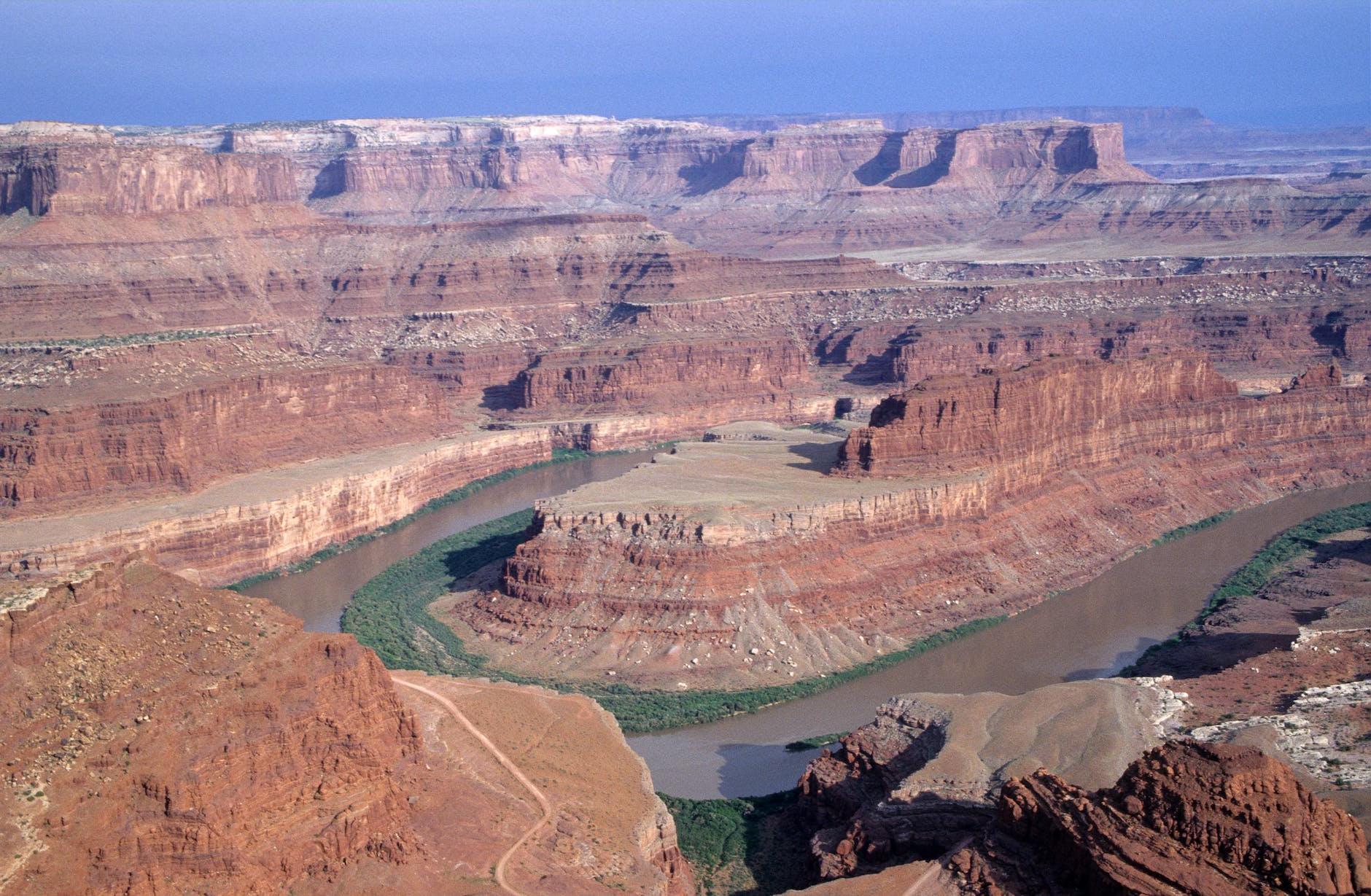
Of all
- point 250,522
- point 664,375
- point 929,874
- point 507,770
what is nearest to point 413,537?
point 250,522

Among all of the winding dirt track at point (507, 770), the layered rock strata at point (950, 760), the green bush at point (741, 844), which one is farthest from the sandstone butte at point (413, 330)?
the layered rock strata at point (950, 760)

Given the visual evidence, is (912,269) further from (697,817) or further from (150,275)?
(697,817)

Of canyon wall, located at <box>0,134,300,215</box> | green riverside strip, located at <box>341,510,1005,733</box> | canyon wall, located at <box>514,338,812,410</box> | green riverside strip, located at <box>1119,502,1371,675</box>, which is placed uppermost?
canyon wall, located at <box>0,134,300,215</box>

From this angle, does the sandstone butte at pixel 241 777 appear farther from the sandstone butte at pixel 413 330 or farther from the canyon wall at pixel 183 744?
the sandstone butte at pixel 413 330

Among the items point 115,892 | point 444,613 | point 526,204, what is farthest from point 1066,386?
point 526,204

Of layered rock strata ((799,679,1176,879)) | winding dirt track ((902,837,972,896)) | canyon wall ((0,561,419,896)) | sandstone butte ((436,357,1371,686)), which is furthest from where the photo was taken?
sandstone butte ((436,357,1371,686))

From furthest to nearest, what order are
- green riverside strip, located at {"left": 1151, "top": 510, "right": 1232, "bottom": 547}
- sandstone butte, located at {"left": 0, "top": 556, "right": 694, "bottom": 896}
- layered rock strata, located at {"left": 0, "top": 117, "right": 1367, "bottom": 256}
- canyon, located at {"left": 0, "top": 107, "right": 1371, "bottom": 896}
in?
layered rock strata, located at {"left": 0, "top": 117, "right": 1367, "bottom": 256} → green riverside strip, located at {"left": 1151, "top": 510, "right": 1232, "bottom": 547} → canyon, located at {"left": 0, "top": 107, "right": 1371, "bottom": 896} → sandstone butte, located at {"left": 0, "top": 556, "right": 694, "bottom": 896}

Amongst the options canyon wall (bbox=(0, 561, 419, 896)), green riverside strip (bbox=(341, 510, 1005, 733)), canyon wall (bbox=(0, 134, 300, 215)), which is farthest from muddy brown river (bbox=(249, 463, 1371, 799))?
canyon wall (bbox=(0, 134, 300, 215))

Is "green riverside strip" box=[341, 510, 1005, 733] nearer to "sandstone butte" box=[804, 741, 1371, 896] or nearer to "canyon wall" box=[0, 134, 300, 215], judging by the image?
"sandstone butte" box=[804, 741, 1371, 896]
